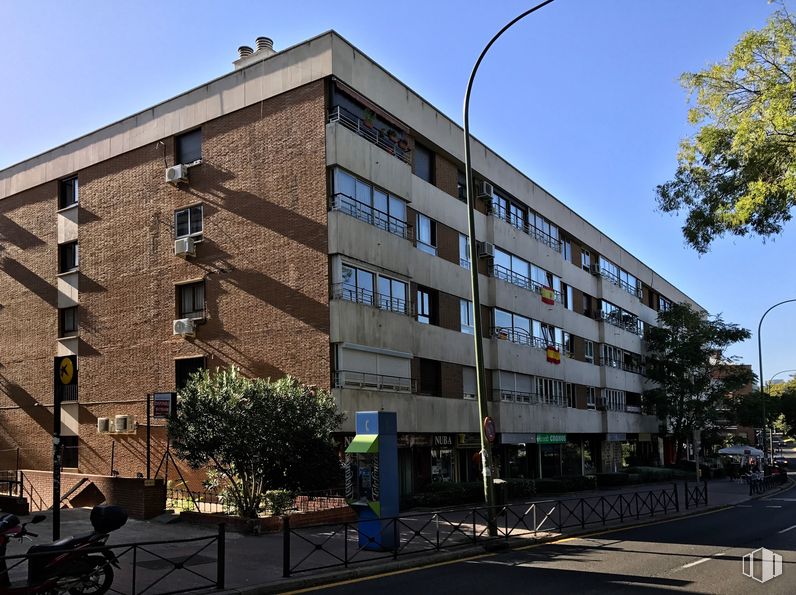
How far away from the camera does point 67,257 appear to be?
1198 inches

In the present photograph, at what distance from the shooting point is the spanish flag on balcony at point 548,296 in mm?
37094

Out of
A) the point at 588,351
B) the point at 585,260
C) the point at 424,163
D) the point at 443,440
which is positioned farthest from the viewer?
the point at 585,260

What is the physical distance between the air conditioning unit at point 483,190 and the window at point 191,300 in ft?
42.2

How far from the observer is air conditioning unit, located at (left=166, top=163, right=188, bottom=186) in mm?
26031

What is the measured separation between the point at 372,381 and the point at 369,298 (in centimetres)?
267

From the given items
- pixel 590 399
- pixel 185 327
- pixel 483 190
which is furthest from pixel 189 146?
pixel 590 399

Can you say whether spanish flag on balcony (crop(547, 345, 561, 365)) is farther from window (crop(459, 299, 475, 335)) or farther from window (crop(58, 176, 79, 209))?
window (crop(58, 176, 79, 209))

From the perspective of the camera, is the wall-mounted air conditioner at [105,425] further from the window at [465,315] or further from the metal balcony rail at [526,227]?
the metal balcony rail at [526,227]

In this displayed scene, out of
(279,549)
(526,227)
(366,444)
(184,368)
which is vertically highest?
(526,227)

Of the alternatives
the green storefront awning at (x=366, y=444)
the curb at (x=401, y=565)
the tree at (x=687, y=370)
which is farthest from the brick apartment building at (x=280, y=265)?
the tree at (x=687, y=370)

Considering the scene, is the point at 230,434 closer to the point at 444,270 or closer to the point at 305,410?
the point at 305,410

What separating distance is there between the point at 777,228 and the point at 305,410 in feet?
37.0

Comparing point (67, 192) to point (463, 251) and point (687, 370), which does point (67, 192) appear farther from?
point (687, 370)

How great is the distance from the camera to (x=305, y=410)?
18219 millimetres
